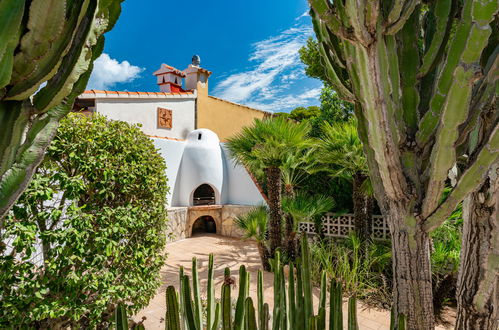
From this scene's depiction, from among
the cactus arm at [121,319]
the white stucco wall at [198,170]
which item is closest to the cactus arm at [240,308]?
the cactus arm at [121,319]

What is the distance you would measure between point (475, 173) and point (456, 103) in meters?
0.54

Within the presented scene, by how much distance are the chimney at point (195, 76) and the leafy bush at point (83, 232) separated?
11.8 m

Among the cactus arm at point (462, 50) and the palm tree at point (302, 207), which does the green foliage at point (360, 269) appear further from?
the cactus arm at point (462, 50)

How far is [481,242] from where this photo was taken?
2.30m

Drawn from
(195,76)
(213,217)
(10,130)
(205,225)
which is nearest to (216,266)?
(213,217)

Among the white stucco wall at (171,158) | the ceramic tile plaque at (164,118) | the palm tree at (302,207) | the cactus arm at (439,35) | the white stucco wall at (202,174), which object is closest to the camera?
the cactus arm at (439,35)

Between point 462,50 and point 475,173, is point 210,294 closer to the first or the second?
point 475,173

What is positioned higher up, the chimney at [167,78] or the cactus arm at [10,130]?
the chimney at [167,78]

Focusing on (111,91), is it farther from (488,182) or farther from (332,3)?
(488,182)

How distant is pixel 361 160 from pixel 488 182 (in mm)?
4100

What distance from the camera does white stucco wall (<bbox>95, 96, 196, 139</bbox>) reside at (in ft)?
37.5

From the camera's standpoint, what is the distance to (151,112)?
507 inches

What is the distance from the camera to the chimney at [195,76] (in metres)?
15.3

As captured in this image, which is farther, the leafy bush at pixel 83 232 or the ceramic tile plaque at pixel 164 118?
the ceramic tile plaque at pixel 164 118
